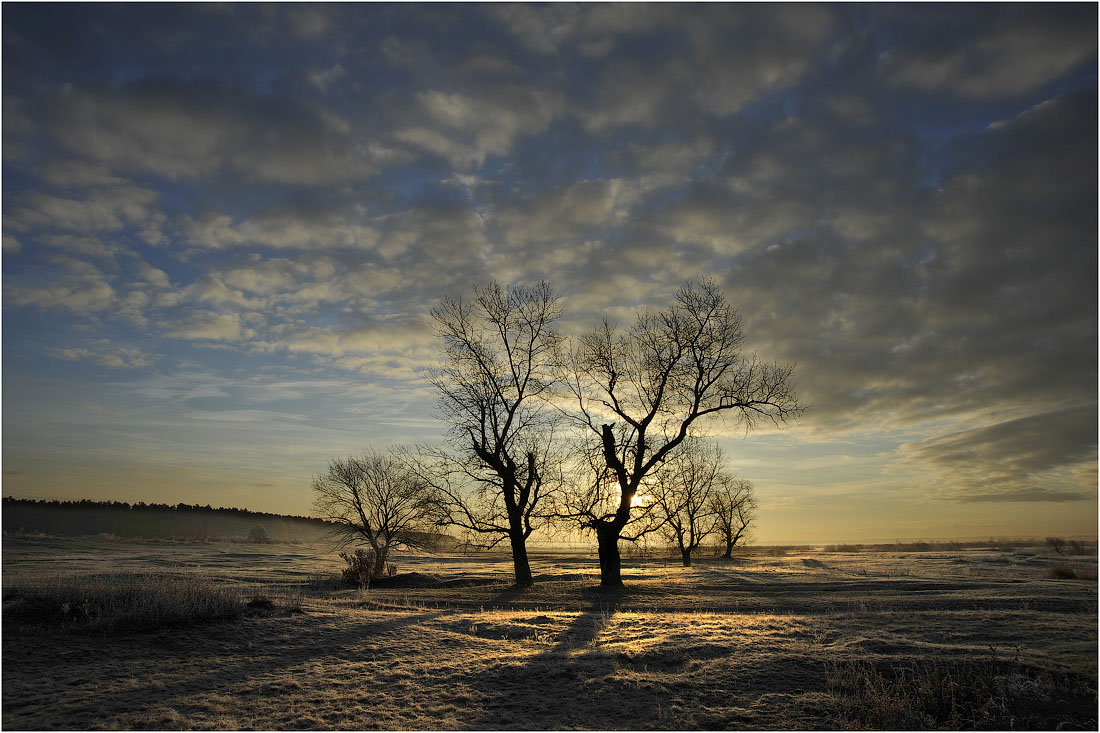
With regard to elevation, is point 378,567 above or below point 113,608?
below

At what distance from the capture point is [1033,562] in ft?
129

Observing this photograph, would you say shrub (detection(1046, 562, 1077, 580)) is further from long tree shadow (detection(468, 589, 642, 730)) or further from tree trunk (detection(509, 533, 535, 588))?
long tree shadow (detection(468, 589, 642, 730))

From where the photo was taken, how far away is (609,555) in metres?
26.2

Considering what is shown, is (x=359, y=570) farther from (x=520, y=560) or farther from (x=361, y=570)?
(x=520, y=560)

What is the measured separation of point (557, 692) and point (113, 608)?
10560 mm

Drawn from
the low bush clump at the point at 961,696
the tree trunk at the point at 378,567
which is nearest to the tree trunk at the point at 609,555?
the tree trunk at the point at 378,567

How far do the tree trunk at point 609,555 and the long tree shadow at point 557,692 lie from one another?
565 inches

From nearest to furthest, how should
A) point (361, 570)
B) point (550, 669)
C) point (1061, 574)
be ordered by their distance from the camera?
point (550, 669) < point (1061, 574) < point (361, 570)

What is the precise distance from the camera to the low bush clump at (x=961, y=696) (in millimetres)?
7988

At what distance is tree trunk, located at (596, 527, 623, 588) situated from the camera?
2591cm

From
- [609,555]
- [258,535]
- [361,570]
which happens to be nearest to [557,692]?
[609,555]

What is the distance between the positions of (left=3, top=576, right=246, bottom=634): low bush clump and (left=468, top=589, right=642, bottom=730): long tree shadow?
24.0 feet

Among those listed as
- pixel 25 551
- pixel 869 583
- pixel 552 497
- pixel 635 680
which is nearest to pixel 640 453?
pixel 552 497

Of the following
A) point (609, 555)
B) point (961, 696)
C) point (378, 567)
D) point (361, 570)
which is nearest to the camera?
point (961, 696)
